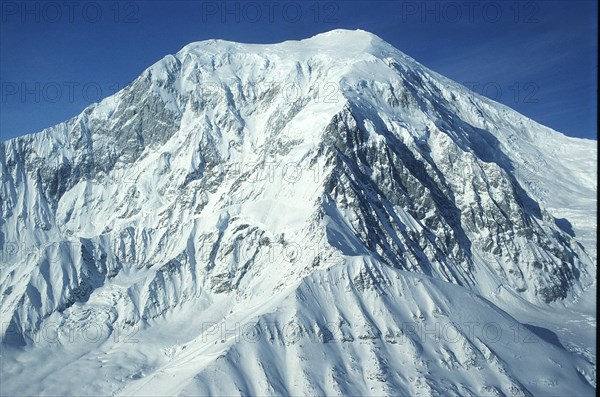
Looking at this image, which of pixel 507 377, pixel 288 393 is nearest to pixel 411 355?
pixel 507 377

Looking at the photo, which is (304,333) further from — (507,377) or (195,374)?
(507,377)

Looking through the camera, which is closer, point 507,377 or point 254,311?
point 507,377

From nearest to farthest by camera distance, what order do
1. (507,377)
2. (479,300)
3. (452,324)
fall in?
(507,377) → (452,324) → (479,300)

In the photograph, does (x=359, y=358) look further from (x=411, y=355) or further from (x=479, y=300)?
(x=479, y=300)

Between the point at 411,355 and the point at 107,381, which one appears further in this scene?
the point at 107,381

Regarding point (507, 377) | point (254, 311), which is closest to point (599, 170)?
point (507, 377)

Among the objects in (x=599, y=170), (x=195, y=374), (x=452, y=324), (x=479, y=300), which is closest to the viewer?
(x=599, y=170)

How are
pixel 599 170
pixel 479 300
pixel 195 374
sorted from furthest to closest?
pixel 479 300
pixel 195 374
pixel 599 170

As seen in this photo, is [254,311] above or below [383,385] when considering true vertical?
above

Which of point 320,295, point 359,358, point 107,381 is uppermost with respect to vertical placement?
point 320,295
